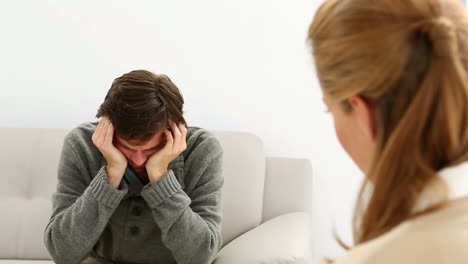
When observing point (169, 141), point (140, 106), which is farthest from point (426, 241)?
point (169, 141)

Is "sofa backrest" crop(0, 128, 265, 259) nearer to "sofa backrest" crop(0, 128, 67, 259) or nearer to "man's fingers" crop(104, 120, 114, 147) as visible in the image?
"sofa backrest" crop(0, 128, 67, 259)

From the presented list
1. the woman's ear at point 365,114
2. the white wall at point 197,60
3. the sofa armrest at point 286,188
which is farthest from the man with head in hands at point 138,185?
the woman's ear at point 365,114

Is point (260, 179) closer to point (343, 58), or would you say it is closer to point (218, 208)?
point (218, 208)

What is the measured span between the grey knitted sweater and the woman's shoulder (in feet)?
4.26

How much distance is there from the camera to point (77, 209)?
83.1 inches

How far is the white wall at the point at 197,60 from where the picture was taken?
2877 millimetres

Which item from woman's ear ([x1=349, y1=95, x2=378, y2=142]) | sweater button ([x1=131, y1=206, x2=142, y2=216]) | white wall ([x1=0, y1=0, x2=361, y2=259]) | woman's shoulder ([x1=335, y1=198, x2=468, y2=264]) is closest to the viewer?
woman's shoulder ([x1=335, y1=198, x2=468, y2=264])

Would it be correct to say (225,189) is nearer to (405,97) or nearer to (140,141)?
(140,141)

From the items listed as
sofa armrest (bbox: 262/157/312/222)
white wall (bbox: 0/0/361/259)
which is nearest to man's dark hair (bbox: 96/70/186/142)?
sofa armrest (bbox: 262/157/312/222)

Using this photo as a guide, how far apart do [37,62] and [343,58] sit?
2252 mm

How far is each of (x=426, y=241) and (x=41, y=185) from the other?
209cm

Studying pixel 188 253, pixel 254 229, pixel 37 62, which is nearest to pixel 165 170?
pixel 188 253

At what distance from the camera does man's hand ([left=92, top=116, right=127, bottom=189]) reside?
205 cm

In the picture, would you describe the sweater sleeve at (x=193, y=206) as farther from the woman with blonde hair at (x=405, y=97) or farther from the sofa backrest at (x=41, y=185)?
the woman with blonde hair at (x=405, y=97)
